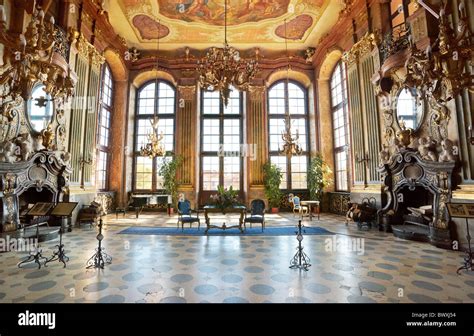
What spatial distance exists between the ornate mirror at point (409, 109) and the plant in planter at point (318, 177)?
4.14 m

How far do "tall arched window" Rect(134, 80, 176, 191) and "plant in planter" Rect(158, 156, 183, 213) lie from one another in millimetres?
764

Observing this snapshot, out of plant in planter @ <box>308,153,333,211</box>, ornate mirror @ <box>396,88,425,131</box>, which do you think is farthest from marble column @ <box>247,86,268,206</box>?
ornate mirror @ <box>396,88,425,131</box>

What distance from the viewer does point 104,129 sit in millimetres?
10469

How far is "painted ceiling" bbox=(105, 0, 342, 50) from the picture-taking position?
8930 mm

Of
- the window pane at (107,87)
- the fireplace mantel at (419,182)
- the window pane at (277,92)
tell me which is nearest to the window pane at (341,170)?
the fireplace mantel at (419,182)

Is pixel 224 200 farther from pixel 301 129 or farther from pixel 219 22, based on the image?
pixel 219 22

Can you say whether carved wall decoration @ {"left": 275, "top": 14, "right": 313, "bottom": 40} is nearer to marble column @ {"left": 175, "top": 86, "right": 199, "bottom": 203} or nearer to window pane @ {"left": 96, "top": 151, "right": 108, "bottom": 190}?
marble column @ {"left": 175, "top": 86, "right": 199, "bottom": 203}

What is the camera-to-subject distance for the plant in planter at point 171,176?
34.4ft

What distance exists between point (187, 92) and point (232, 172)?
462 cm

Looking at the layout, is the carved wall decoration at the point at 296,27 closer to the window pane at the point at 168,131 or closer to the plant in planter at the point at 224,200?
the window pane at the point at 168,131
